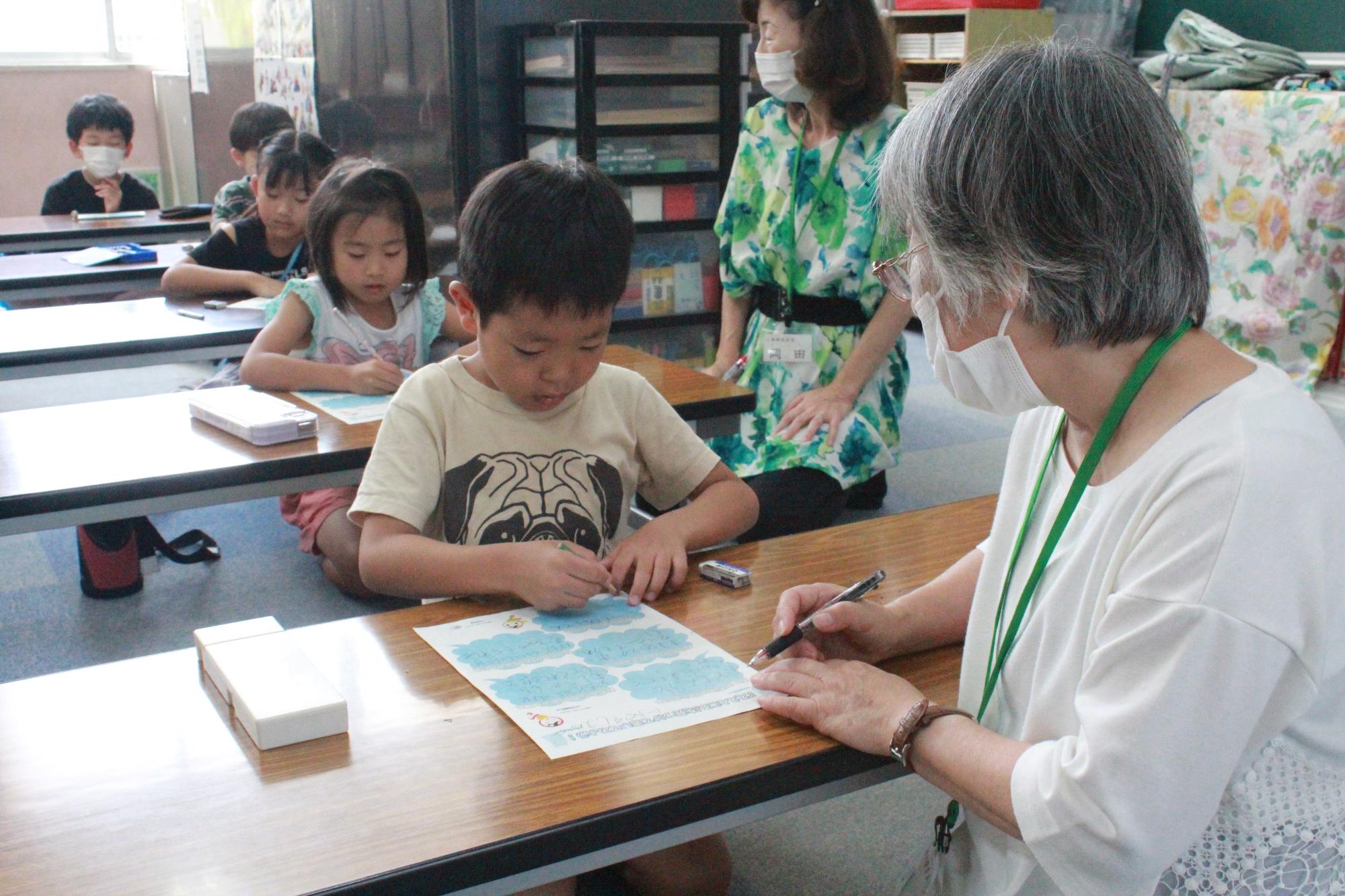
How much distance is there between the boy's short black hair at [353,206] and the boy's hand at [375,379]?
0.39 metres

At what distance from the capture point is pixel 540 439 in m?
1.57

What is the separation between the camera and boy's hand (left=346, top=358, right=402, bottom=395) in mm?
2326

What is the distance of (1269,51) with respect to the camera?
4023mm

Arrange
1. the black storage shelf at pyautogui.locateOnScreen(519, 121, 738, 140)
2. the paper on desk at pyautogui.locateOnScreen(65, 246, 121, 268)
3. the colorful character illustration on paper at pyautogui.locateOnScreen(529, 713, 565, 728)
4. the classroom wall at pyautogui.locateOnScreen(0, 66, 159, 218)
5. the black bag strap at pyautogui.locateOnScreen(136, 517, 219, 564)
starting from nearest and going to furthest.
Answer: the colorful character illustration on paper at pyautogui.locateOnScreen(529, 713, 565, 728) < the black bag strap at pyautogui.locateOnScreen(136, 517, 219, 564) < the paper on desk at pyautogui.locateOnScreen(65, 246, 121, 268) < the black storage shelf at pyautogui.locateOnScreen(519, 121, 738, 140) < the classroom wall at pyautogui.locateOnScreen(0, 66, 159, 218)

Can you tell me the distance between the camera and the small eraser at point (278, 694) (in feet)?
3.27

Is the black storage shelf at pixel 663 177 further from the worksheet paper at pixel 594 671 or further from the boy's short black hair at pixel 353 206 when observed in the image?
the worksheet paper at pixel 594 671

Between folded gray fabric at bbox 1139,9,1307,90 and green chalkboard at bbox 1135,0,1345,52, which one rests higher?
green chalkboard at bbox 1135,0,1345,52

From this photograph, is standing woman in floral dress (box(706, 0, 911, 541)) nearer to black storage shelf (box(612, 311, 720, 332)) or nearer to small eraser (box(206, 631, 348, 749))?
black storage shelf (box(612, 311, 720, 332))

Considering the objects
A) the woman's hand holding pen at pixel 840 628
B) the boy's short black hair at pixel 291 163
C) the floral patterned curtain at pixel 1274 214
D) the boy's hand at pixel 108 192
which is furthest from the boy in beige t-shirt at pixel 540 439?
the boy's hand at pixel 108 192

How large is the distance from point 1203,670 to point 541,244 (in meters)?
0.91

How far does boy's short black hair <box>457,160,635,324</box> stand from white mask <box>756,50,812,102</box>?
4.03ft

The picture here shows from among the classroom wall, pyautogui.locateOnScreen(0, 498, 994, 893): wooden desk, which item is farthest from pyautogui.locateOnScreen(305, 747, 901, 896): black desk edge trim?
the classroom wall

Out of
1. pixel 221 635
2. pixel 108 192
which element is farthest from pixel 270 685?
pixel 108 192

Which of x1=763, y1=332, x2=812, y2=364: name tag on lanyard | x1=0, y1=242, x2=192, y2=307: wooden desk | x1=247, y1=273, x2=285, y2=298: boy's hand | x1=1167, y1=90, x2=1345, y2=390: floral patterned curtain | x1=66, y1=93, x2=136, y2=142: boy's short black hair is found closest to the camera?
x1=763, y1=332, x2=812, y2=364: name tag on lanyard
